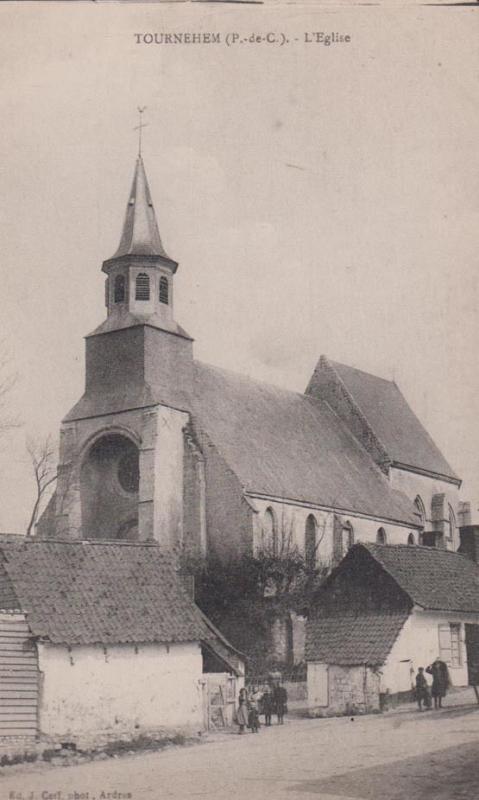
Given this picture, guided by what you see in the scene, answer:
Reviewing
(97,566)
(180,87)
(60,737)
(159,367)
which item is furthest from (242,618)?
(180,87)

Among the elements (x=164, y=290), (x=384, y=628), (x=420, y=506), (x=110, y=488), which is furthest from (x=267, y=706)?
(x=420, y=506)

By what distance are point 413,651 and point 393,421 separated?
31.3 metres

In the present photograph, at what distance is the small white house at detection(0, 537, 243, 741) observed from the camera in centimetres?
2378

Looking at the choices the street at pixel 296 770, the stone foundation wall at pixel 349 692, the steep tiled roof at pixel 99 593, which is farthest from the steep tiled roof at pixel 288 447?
the street at pixel 296 770

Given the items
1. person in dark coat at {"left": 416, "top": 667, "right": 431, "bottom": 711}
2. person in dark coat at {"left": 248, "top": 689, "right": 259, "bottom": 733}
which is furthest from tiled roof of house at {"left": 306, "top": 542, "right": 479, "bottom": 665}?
person in dark coat at {"left": 248, "top": 689, "right": 259, "bottom": 733}

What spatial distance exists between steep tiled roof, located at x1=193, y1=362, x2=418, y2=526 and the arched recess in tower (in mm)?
3533

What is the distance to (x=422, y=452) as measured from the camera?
60375mm

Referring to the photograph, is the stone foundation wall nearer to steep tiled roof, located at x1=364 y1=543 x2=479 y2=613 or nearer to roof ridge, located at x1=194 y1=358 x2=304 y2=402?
steep tiled roof, located at x1=364 y1=543 x2=479 y2=613

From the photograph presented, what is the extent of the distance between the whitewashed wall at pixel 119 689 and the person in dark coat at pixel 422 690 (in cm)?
553

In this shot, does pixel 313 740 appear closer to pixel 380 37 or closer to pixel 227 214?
pixel 227 214

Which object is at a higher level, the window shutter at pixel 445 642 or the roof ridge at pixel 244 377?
the roof ridge at pixel 244 377

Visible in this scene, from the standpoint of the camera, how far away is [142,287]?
152 ft

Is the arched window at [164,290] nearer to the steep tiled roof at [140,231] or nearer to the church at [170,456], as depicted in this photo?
the church at [170,456]

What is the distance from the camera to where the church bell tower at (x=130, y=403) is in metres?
45.1
